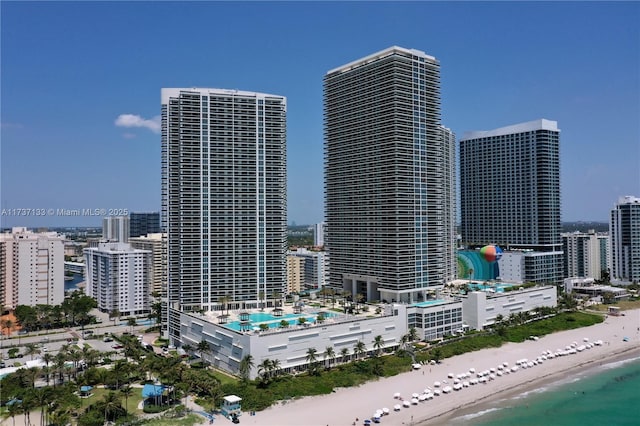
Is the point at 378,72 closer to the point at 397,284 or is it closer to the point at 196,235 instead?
the point at 397,284

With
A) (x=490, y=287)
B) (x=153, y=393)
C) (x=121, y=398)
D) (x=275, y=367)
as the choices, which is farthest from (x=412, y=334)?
(x=121, y=398)

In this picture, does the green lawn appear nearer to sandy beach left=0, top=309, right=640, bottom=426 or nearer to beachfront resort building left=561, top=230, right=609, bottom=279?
sandy beach left=0, top=309, right=640, bottom=426

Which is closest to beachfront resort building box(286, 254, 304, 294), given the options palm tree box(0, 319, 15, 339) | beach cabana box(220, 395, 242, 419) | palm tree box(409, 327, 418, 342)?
palm tree box(409, 327, 418, 342)

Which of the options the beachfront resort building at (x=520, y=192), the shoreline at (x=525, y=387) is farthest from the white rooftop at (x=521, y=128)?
the shoreline at (x=525, y=387)

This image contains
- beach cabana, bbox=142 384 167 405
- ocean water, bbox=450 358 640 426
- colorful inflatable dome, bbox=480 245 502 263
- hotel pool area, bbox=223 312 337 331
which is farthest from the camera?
colorful inflatable dome, bbox=480 245 502 263

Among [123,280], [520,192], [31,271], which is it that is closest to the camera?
[31,271]

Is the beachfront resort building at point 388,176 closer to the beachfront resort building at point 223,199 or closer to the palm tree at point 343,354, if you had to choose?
the beachfront resort building at point 223,199

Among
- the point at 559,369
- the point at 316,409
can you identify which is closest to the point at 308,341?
the point at 316,409

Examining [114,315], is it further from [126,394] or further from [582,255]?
[582,255]
